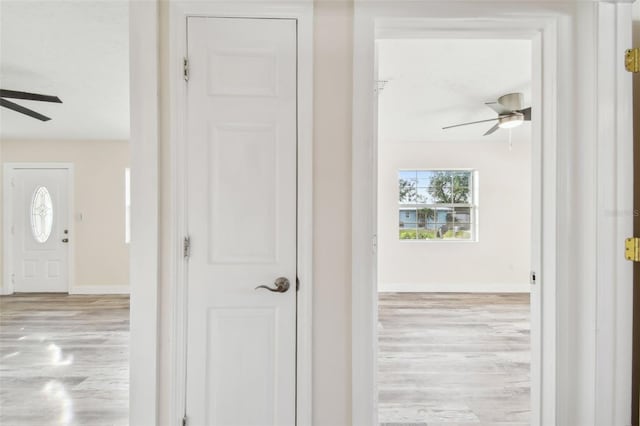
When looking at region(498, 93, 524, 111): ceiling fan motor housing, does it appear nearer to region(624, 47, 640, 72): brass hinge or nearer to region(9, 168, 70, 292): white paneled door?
region(624, 47, 640, 72): brass hinge

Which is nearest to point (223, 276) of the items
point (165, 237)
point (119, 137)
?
point (165, 237)

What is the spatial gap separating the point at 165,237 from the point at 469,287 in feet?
17.0

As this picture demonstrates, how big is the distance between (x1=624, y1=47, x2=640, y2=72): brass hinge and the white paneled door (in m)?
6.53

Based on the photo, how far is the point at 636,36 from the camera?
142 centimetres

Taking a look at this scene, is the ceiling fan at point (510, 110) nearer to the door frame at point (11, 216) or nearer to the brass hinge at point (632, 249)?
the brass hinge at point (632, 249)

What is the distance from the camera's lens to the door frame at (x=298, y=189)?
4.76ft

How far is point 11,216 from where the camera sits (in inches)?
211

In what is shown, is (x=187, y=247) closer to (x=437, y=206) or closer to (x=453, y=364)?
(x=453, y=364)

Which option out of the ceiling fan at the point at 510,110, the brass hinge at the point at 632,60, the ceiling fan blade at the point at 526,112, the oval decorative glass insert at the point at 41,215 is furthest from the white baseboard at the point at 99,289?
the brass hinge at the point at 632,60

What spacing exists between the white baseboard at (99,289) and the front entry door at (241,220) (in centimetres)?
472

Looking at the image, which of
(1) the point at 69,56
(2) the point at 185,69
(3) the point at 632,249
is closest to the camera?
(3) the point at 632,249

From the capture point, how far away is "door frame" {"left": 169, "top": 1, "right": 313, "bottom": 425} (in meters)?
1.45

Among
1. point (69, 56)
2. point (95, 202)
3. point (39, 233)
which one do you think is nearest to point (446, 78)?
point (69, 56)

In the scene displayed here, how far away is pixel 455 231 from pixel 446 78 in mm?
3185
